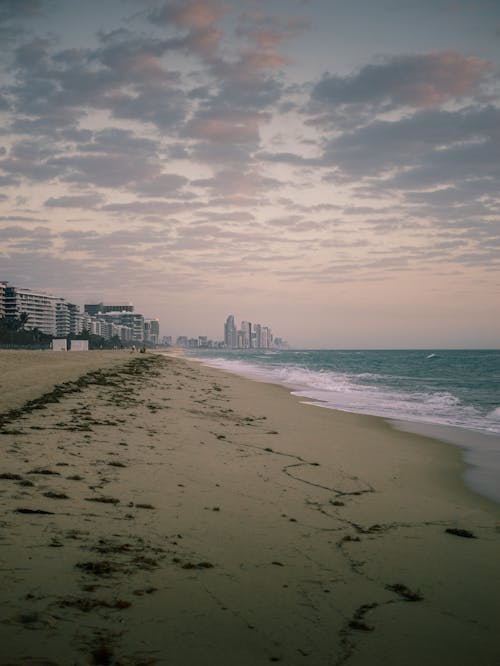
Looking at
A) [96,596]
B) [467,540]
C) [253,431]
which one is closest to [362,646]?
[96,596]

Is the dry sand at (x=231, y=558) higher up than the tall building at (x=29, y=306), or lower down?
lower down

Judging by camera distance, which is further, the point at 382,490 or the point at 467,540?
the point at 382,490

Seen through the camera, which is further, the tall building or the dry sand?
the tall building

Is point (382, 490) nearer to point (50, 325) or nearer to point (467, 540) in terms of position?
point (467, 540)

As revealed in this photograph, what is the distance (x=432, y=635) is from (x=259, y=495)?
9.98 feet

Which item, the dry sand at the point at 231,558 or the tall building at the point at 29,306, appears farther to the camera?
the tall building at the point at 29,306

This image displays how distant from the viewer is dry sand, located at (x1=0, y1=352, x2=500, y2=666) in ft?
9.54

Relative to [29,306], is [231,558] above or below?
below

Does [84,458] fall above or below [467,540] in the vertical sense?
above

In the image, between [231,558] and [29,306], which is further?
[29,306]

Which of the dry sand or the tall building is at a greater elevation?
the tall building

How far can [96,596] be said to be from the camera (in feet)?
10.4

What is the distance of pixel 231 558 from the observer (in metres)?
4.11

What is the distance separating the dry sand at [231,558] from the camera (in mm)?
2908
